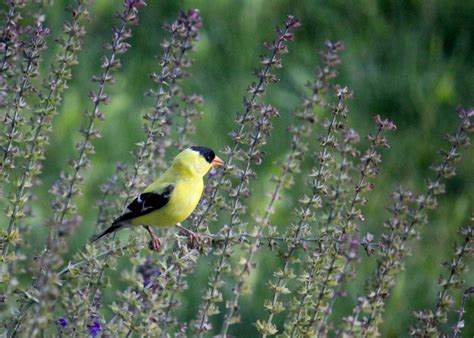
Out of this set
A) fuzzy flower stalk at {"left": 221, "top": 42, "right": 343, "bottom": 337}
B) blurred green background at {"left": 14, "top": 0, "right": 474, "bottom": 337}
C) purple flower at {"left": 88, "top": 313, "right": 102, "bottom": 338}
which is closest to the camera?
fuzzy flower stalk at {"left": 221, "top": 42, "right": 343, "bottom": 337}

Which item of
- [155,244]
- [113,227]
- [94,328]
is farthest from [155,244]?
[94,328]

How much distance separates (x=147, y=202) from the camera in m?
1.94

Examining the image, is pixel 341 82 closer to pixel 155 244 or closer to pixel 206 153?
pixel 206 153

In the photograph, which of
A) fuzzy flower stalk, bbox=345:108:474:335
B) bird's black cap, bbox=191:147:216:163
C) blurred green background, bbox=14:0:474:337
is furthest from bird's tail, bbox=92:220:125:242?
blurred green background, bbox=14:0:474:337

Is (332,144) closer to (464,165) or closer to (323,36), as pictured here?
(464,165)

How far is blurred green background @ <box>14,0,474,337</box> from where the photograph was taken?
3389mm

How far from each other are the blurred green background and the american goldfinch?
1145 mm

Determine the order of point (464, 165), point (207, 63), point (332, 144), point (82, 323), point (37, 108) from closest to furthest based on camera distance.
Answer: point (82, 323) < point (332, 144) < point (37, 108) < point (464, 165) < point (207, 63)

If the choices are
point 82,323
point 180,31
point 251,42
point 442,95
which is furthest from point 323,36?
point 82,323

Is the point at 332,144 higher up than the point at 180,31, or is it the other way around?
the point at 180,31

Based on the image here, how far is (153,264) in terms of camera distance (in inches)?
63.7

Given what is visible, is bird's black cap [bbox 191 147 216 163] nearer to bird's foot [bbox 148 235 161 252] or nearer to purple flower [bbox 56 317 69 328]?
bird's foot [bbox 148 235 161 252]

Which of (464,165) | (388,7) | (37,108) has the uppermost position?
(388,7)

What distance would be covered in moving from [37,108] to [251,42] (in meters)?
2.59
